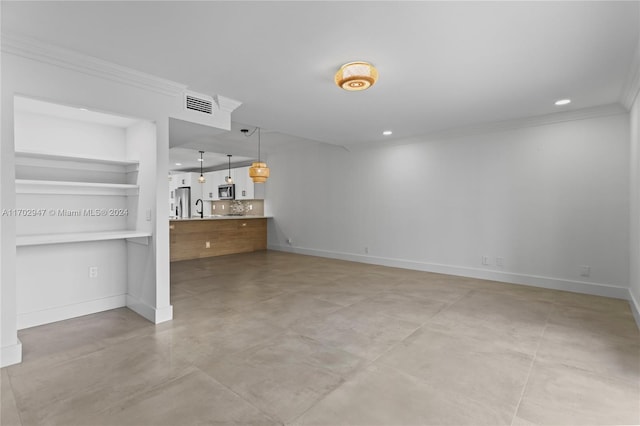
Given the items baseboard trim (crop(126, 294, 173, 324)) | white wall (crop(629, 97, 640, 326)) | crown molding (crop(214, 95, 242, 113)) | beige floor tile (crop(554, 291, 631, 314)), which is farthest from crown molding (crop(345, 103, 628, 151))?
baseboard trim (crop(126, 294, 173, 324))

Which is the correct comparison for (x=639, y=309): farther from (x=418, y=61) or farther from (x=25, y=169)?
(x=25, y=169)

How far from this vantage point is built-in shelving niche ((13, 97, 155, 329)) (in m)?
3.14

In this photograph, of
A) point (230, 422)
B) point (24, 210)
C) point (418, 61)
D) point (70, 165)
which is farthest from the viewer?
point (70, 165)

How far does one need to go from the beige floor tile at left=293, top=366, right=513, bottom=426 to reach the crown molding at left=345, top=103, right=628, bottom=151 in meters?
4.32

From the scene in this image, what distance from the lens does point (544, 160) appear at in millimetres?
4613

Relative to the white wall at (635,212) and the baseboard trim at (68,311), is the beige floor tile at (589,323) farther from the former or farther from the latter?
the baseboard trim at (68,311)

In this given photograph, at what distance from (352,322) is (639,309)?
9.73ft

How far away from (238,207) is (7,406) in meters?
8.32

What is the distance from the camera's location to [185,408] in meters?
1.86

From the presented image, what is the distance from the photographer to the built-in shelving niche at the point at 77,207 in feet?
10.3

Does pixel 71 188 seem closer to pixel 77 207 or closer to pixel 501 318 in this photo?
pixel 77 207

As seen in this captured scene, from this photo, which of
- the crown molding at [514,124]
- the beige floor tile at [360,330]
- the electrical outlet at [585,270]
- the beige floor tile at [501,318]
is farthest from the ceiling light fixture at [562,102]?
the beige floor tile at [360,330]

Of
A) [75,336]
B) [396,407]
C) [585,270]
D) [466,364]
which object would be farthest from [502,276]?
[75,336]

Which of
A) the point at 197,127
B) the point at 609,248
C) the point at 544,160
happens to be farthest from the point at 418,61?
the point at 609,248
